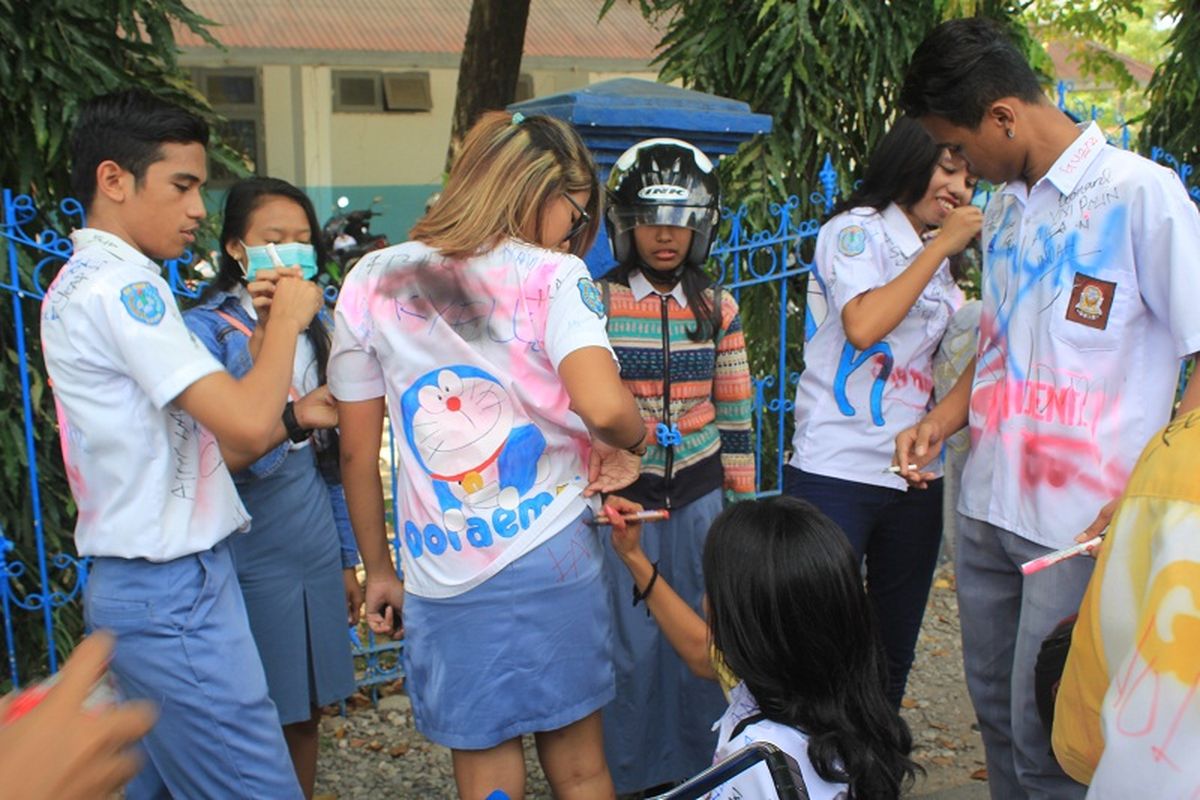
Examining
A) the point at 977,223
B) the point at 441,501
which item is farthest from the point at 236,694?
the point at 977,223

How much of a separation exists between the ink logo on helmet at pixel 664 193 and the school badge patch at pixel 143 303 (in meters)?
1.30

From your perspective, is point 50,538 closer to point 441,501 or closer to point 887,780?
point 441,501

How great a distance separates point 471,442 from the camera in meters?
2.21

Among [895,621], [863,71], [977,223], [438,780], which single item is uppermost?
[863,71]

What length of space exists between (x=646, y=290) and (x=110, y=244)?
53.6 inches

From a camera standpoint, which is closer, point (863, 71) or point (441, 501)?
point (441, 501)

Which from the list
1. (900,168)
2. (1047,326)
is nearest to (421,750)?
(900,168)

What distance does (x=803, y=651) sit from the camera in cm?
195

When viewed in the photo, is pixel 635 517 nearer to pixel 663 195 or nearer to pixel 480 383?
pixel 480 383

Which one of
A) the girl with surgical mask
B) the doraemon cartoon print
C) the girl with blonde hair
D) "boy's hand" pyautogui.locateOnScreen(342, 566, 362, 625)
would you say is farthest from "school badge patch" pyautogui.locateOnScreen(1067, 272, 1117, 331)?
"boy's hand" pyautogui.locateOnScreen(342, 566, 362, 625)

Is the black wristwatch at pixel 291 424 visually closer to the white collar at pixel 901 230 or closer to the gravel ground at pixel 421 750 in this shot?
the gravel ground at pixel 421 750

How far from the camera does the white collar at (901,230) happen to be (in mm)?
3012

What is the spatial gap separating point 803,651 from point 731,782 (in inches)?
10.7

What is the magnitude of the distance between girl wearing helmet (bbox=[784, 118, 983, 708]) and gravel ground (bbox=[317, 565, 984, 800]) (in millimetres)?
884
